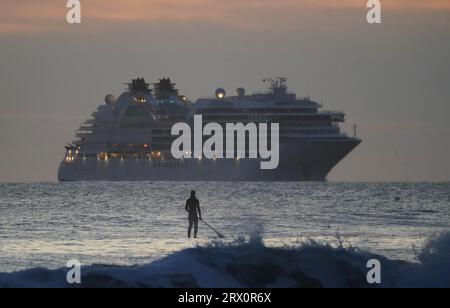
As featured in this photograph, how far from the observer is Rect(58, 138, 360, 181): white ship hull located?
4124 inches

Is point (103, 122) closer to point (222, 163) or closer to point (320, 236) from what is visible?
point (222, 163)

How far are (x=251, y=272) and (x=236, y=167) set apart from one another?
292ft

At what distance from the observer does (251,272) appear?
56.8 ft

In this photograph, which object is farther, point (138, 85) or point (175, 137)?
point (138, 85)

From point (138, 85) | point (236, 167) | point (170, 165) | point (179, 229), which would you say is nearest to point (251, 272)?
point (179, 229)

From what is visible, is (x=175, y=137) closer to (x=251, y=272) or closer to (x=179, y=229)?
(x=179, y=229)

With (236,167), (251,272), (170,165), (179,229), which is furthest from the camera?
(170,165)

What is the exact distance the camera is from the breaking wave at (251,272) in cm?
1672

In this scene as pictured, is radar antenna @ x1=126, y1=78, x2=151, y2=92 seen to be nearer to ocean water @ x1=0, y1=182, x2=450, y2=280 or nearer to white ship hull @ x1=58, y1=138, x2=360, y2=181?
white ship hull @ x1=58, y1=138, x2=360, y2=181

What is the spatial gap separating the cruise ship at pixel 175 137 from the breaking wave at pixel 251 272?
85.1 meters

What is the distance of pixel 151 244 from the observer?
2612 centimetres

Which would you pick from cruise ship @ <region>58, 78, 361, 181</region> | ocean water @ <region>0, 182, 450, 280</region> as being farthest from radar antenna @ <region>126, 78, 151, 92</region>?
ocean water @ <region>0, 182, 450, 280</region>

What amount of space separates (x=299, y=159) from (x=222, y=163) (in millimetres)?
6532
